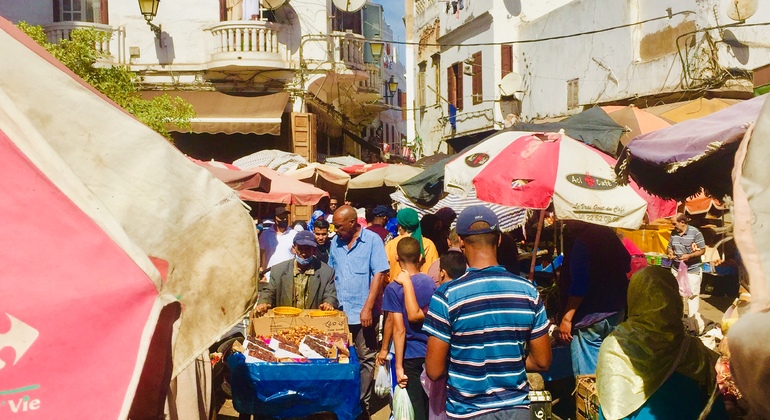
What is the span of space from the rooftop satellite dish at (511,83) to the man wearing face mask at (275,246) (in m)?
16.0

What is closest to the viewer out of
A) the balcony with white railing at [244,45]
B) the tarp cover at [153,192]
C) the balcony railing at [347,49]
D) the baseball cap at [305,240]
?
the tarp cover at [153,192]

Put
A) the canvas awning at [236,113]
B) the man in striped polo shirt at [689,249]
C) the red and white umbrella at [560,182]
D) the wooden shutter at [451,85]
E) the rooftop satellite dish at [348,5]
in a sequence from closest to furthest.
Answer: the red and white umbrella at [560,182]
the man in striped polo shirt at [689,249]
the canvas awning at [236,113]
the rooftop satellite dish at [348,5]
the wooden shutter at [451,85]

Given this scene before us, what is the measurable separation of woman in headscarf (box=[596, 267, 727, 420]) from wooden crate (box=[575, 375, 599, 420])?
1.96 feet

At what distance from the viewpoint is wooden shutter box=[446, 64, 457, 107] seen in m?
31.0

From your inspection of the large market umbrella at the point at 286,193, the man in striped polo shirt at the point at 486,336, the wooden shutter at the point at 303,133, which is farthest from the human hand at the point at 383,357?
the wooden shutter at the point at 303,133

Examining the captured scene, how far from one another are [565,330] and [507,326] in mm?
2499

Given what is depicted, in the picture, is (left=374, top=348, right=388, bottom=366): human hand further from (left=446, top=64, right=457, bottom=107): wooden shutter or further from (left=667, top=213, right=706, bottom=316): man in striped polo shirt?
(left=446, top=64, right=457, bottom=107): wooden shutter

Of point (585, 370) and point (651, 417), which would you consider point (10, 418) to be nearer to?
point (651, 417)

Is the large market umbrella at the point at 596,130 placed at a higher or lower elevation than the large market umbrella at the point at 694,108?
lower

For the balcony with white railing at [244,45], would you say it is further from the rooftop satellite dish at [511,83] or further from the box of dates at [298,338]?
the box of dates at [298,338]

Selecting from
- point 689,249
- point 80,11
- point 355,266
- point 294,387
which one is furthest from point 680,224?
point 80,11

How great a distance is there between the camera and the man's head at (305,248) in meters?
6.89

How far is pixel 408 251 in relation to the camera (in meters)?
5.94

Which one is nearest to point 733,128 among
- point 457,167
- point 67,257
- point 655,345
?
point 655,345
